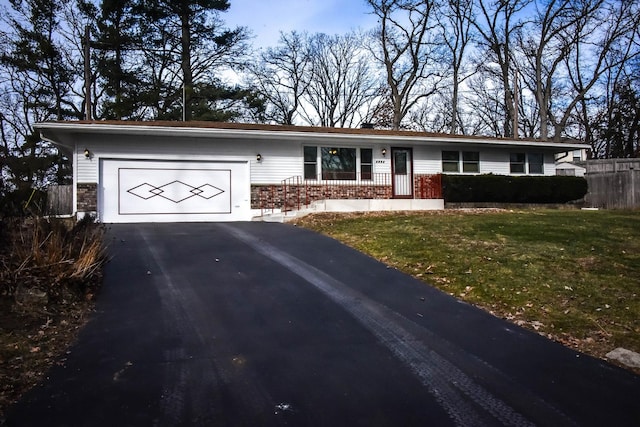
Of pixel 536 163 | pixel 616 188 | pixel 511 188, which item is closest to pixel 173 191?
pixel 511 188

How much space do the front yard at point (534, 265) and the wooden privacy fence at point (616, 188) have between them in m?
8.24

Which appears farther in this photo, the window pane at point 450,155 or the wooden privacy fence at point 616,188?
the wooden privacy fence at point 616,188

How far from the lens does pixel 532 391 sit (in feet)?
11.0

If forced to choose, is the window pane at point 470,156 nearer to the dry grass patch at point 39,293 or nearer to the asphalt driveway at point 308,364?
the asphalt driveway at point 308,364

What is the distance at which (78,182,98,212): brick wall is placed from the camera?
12773 mm

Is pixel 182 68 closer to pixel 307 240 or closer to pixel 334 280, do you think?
pixel 307 240

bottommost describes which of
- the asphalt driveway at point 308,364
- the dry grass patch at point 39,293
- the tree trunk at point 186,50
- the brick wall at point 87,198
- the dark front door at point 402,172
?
the asphalt driveway at point 308,364

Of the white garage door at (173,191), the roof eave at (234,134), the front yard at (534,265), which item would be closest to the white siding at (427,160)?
the roof eave at (234,134)

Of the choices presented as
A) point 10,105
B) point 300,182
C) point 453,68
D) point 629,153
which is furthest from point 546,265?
point 629,153

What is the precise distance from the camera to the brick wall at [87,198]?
12.8 m

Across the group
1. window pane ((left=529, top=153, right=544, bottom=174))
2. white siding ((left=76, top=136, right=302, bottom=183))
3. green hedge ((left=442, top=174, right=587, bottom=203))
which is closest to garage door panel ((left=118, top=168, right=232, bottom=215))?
white siding ((left=76, top=136, right=302, bottom=183))

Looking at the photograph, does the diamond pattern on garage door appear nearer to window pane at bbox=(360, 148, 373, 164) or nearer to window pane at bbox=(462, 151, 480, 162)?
window pane at bbox=(360, 148, 373, 164)

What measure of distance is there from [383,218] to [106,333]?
9.05m

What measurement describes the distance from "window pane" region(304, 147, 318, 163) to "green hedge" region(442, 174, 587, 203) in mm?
4687
